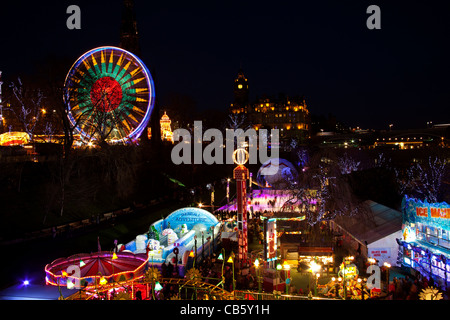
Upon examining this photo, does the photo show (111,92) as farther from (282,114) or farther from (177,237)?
(282,114)

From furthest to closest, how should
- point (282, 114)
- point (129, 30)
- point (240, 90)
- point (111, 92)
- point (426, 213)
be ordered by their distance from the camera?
1. point (240, 90)
2. point (282, 114)
3. point (129, 30)
4. point (111, 92)
5. point (426, 213)

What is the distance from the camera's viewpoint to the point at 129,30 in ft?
210

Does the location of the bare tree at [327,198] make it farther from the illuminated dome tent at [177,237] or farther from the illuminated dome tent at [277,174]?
the illuminated dome tent at [277,174]

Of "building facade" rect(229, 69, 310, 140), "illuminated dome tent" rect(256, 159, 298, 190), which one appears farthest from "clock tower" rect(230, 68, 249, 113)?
"illuminated dome tent" rect(256, 159, 298, 190)

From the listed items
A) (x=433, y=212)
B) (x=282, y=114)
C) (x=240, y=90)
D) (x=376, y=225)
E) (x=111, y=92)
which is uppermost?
(x=240, y=90)

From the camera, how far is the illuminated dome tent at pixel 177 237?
1431 cm

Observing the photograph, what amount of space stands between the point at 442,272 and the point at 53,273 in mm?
12007

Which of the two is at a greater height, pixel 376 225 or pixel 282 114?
pixel 282 114

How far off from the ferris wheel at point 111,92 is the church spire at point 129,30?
40.3 meters

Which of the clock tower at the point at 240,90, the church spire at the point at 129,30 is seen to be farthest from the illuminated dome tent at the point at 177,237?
the clock tower at the point at 240,90

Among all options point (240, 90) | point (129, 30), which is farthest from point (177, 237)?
point (240, 90)

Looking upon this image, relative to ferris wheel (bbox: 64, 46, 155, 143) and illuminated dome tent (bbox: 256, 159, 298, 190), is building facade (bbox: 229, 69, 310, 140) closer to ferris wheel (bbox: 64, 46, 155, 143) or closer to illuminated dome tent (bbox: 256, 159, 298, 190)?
illuminated dome tent (bbox: 256, 159, 298, 190)

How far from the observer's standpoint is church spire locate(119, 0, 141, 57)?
210ft

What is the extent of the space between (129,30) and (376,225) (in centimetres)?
6043
